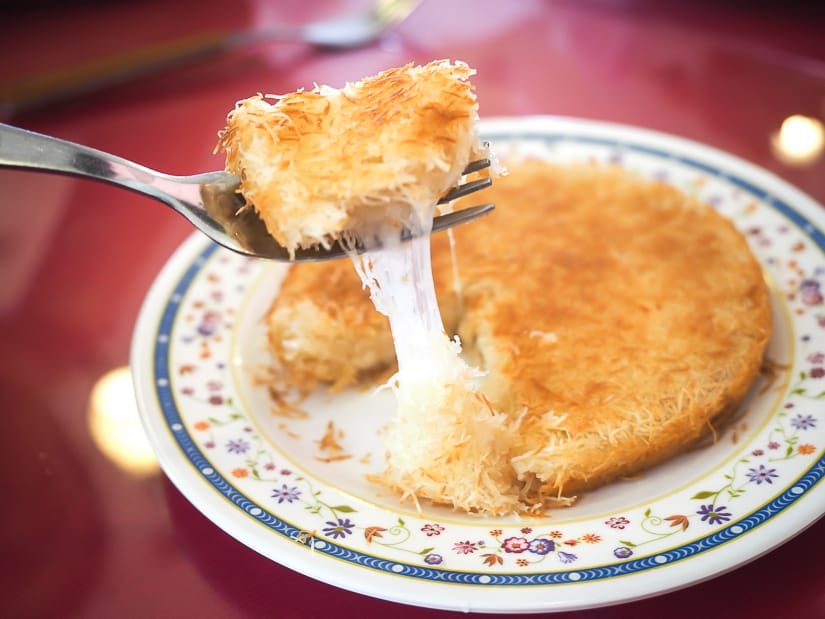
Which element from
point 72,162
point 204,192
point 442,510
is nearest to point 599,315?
point 442,510

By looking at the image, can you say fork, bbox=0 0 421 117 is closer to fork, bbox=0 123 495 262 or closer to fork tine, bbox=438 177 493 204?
fork, bbox=0 123 495 262

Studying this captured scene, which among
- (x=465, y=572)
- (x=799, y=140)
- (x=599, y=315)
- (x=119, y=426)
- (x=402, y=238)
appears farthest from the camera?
(x=799, y=140)

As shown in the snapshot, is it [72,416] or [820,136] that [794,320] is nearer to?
[820,136]

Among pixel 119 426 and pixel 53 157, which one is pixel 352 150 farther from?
pixel 119 426

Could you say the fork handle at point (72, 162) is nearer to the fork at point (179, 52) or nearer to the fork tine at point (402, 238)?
the fork tine at point (402, 238)

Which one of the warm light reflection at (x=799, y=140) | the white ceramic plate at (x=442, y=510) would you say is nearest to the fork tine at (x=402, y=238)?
the white ceramic plate at (x=442, y=510)

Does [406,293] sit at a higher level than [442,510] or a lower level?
higher

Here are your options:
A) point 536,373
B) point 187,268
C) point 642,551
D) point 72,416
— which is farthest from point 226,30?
point 642,551
